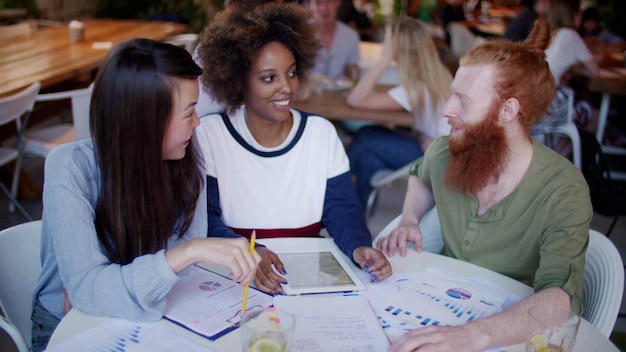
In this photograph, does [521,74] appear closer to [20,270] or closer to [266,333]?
[266,333]

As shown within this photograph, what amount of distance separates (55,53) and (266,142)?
10.0ft

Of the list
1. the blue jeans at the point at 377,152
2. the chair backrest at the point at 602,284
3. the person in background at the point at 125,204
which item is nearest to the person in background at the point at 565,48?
the blue jeans at the point at 377,152

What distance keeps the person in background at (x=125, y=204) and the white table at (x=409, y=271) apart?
45 mm

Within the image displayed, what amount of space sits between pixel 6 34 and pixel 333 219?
4.19 meters

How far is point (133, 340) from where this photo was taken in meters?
1.26

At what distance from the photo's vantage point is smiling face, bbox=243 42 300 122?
2090 millimetres

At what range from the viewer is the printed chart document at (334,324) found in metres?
1.28

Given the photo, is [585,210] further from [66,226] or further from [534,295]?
[66,226]

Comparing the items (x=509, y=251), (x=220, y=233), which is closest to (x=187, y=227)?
(x=220, y=233)

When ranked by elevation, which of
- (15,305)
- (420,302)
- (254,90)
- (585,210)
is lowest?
(15,305)

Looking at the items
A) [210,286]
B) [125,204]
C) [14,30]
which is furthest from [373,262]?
[14,30]

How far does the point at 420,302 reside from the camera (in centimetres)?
151

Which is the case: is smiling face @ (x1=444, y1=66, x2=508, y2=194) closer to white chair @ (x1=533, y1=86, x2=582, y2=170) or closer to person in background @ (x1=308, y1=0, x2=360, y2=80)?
white chair @ (x1=533, y1=86, x2=582, y2=170)

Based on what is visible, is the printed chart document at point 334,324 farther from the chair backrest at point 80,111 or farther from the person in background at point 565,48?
the person in background at point 565,48
